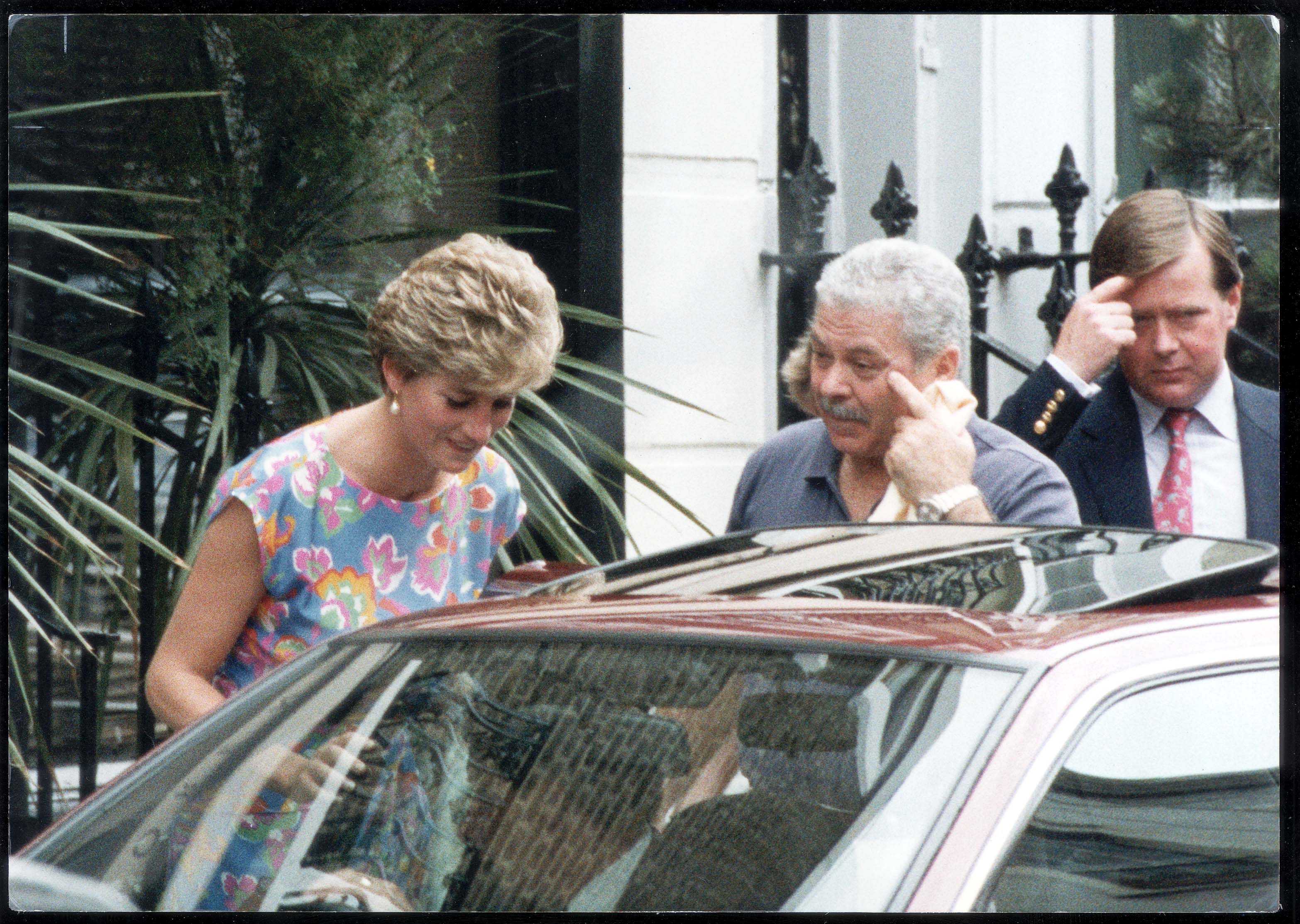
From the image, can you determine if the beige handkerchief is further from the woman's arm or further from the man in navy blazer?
the woman's arm

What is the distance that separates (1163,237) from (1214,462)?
18.4 inches

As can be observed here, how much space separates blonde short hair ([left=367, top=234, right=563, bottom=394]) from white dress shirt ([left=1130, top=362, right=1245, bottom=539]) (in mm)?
1275

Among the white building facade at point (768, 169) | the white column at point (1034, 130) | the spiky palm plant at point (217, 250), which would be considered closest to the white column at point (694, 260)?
the white building facade at point (768, 169)

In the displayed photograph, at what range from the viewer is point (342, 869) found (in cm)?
189

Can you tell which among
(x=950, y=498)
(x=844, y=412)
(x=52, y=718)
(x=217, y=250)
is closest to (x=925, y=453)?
(x=950, y=498)

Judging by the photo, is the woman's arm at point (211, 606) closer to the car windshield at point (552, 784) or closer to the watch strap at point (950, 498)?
the car windshield at point (552, 784)

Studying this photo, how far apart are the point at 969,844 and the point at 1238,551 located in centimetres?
79

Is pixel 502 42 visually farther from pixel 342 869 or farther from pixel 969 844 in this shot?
pixel 969 844

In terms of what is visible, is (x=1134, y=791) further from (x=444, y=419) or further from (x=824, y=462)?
(x=824, y=462)

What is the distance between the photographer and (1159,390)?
A: 10.1 feet

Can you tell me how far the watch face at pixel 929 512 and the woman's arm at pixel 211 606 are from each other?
1130mm

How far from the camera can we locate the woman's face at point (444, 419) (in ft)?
8.38

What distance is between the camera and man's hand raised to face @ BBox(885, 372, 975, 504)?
2.76 m

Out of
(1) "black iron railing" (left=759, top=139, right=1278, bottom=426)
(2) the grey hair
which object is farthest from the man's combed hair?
(1) "black iron railing" (left=759, top=139, right=1278, bottom=426)
